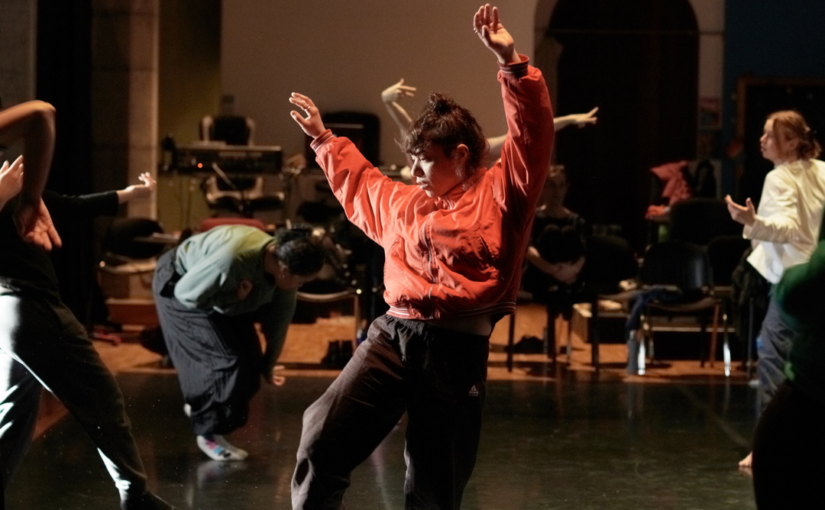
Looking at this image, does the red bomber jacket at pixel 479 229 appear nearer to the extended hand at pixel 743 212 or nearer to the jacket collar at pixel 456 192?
the jacket collar at pixel 456 192

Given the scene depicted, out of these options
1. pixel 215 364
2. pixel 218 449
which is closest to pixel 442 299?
pixel 215 364

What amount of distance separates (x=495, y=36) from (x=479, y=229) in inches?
17.3

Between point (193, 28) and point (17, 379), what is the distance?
889cm

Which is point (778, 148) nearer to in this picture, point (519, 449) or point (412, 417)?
point (519, 449)

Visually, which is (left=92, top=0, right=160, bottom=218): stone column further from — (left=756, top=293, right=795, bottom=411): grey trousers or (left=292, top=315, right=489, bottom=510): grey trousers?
(left=292, top=315, right=489, bottom=510): grey trousers

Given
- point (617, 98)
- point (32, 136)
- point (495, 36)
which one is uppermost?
point (617, 98)

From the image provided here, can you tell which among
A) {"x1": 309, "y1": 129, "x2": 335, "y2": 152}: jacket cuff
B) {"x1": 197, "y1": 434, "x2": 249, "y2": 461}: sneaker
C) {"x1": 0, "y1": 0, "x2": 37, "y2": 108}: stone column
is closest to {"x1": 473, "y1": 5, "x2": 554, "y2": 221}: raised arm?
{"x1": 309, "y1": 129, "x2": 335, "y2": 152}: jacket cuff

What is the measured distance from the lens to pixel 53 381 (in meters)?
3.10

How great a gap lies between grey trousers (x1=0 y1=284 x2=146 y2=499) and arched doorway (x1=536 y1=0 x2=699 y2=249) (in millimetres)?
7958

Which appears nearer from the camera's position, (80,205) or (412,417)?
(412,417)

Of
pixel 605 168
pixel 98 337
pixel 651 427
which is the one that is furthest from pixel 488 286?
pixel 605 168

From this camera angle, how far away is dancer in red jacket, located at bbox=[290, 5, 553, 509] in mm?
2461

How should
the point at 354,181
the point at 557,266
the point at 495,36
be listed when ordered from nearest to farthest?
1. the point at 495,36
2. the point at 354,181
3. the point at 557,266

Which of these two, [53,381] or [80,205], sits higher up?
[80,205]
